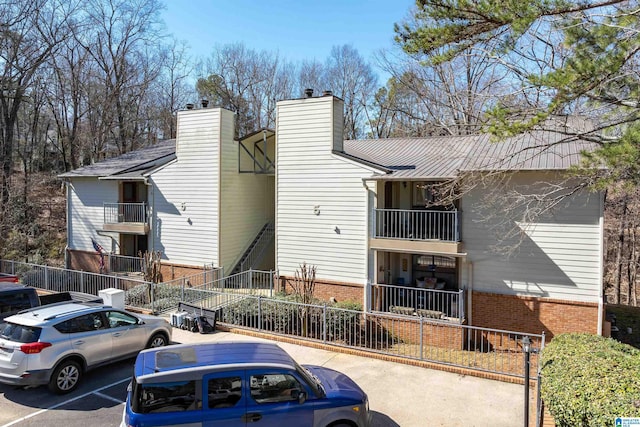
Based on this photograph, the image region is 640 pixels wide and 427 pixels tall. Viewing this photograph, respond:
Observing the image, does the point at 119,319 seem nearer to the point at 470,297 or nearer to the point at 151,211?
the point at 470,297

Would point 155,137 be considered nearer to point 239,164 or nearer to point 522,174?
point 239,164

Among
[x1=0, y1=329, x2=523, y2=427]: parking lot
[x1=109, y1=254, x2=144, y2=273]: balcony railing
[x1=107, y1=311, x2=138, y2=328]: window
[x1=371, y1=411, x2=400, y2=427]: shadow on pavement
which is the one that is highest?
[x1=107, y1=311, x2=138, y2=328]: window

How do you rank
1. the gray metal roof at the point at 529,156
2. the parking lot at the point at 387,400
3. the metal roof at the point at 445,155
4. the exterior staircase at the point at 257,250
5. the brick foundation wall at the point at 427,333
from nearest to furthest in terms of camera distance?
the parking lot at the point at 387,400, the gray metal roof at the point at 529,156, the metal roof at the point at 445,155, the brick foundation wall at the point at 427,333, the exterior staircase at the point at 257,250

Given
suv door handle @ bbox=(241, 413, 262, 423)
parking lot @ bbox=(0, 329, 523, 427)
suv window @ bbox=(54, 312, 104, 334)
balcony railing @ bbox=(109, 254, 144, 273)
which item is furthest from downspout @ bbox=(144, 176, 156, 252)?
suv door handle @ bbox=(241, 413, 262, 423)

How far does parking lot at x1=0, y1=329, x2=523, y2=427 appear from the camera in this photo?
719 cm

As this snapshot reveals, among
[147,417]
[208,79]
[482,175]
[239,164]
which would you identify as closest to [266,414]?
[147,417]

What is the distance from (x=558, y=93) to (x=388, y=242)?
7.37 meters

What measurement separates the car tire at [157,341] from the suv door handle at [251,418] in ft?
17.2

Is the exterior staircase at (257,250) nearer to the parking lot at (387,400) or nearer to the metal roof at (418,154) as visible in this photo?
the metal roof at (418,154)

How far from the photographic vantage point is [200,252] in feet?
60.7

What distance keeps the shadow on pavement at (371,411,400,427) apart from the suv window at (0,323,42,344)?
6167 millimetres

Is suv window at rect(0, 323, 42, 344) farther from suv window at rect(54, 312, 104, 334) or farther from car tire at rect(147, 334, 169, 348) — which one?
car tire at rect(147, 334, 169, 348)

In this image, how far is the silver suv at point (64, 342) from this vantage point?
7.55m

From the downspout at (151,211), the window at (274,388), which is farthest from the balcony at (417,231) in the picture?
the downspout at (151,211)
